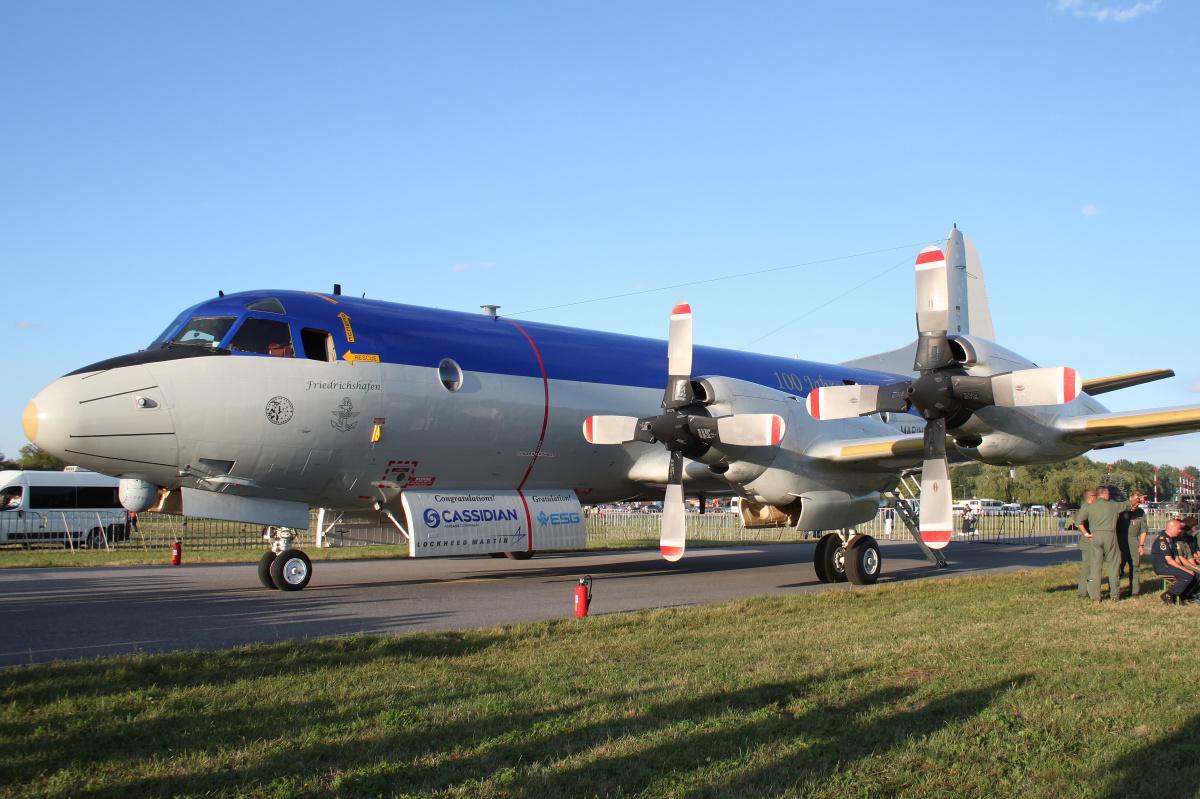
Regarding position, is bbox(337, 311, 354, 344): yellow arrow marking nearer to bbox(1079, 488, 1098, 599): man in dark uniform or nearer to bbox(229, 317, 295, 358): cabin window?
bbox(229, 317, 295, 358): cabin window

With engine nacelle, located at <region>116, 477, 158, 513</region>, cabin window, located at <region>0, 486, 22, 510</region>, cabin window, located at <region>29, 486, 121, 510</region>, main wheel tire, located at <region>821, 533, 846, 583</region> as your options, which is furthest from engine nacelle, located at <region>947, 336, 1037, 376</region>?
cabin window, located at <region>0, 486, 22, 510</region>

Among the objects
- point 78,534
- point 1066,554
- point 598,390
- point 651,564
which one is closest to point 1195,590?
point 598,390

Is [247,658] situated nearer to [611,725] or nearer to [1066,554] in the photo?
[611,725]

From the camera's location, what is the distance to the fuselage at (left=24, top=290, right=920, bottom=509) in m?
10.6

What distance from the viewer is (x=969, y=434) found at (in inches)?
426

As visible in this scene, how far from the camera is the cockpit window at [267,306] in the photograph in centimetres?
1169

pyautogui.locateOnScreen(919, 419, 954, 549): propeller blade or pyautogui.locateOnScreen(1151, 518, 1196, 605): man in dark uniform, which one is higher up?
pyautogui.locateOnScreen(919, 419, 954, 549): propeller blade

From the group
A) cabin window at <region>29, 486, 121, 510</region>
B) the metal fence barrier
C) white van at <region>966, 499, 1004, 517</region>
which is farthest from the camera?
white van at <region>966, 499, 1004, 517</region>

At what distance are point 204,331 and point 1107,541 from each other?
12.7m

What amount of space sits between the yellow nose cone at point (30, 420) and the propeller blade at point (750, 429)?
8806 mm

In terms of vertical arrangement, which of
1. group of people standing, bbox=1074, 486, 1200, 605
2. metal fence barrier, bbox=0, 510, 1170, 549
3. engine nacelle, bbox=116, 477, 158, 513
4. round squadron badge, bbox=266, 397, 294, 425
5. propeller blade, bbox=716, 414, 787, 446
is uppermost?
round squadron badge, bbox=266, 397, 294, 425

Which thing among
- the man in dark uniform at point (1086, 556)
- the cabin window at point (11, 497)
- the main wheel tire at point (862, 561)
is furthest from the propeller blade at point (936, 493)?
the cabin window at point (11, 497)

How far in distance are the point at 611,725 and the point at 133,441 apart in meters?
8.00

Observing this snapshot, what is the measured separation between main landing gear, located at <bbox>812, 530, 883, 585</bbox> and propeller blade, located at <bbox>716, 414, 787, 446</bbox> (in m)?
3.78
